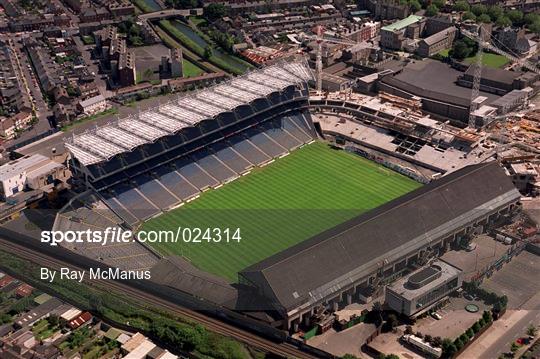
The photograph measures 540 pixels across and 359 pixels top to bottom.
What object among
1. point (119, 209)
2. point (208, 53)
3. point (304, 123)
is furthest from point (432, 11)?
point (119, 209)

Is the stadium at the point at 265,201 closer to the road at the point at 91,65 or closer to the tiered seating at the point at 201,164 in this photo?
the tiered seating at the point at 201,164

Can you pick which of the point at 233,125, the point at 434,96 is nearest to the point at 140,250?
the point at 233,125

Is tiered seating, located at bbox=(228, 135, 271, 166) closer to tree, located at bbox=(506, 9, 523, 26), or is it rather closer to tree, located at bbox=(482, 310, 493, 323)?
tree, located at bbox=(482, 310, 493, 323)

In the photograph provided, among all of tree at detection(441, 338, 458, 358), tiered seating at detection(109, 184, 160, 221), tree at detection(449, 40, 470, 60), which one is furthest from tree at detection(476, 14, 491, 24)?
tree at detection(441, 338, 458, 358)

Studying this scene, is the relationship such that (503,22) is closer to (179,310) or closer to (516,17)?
(516,17)

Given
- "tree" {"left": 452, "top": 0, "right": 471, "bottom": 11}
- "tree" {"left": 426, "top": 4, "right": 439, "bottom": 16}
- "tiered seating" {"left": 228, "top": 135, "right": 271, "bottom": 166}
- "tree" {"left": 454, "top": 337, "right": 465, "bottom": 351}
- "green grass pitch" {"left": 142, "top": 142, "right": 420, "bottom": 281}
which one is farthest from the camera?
"tree" {"left": 452, "top": 0, "right": 471, "bottom": 11}

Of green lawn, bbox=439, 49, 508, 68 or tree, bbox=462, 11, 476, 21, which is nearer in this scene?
green lawn, bbox=439, 49, 508, 68

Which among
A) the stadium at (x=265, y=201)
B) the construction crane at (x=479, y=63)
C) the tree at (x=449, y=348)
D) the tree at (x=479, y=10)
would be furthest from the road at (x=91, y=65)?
the tree at (x=479, y=10)

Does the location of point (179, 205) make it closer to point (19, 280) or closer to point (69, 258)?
point (69, 258)
